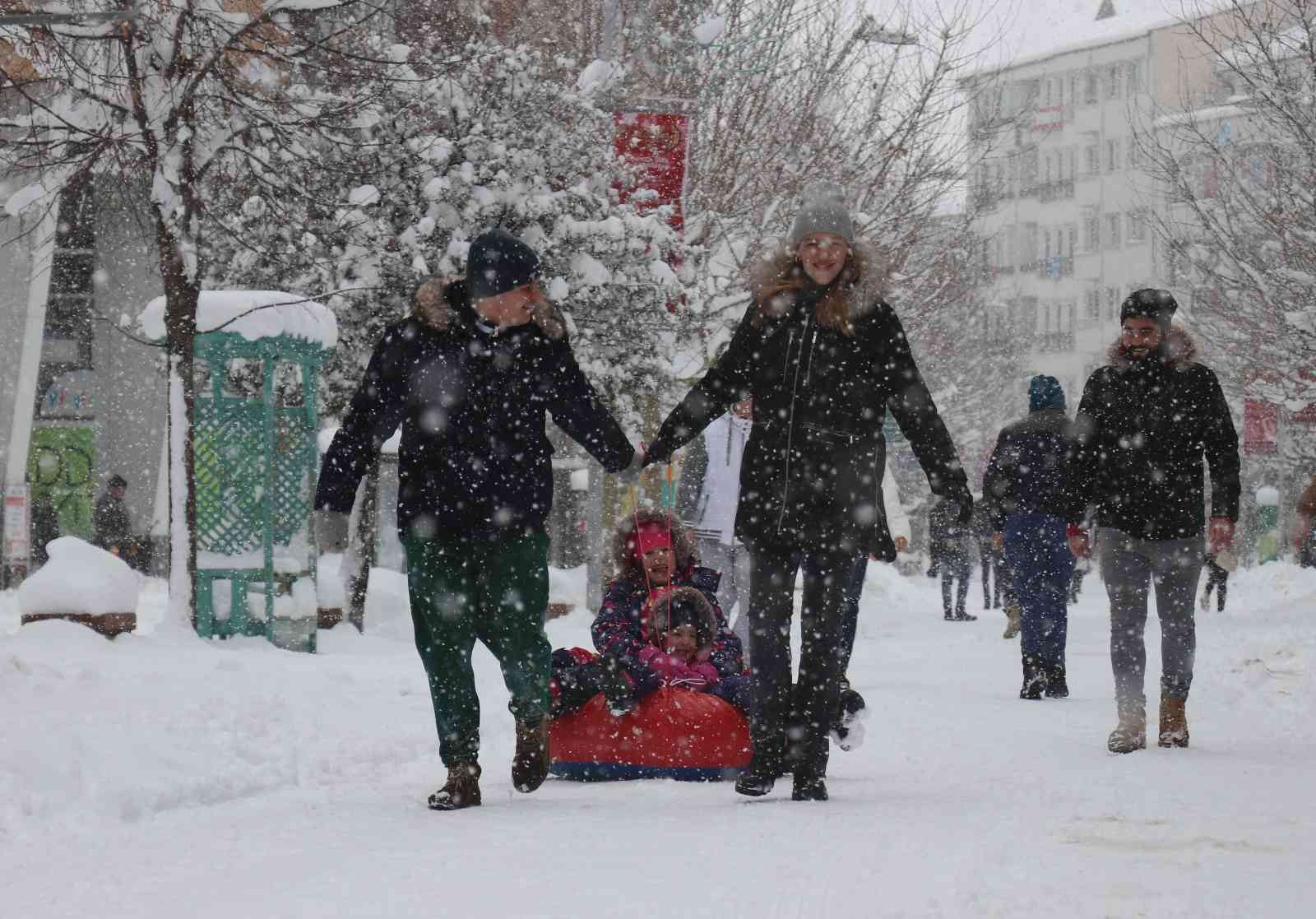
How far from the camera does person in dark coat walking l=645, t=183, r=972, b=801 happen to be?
6.31m

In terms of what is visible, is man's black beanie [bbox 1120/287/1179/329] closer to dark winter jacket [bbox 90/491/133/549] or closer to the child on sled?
the child on sled

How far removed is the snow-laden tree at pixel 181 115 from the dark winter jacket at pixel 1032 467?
4917mm

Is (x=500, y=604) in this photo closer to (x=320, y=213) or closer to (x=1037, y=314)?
(x=320, y=213)

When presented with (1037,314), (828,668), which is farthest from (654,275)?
(1037,314)

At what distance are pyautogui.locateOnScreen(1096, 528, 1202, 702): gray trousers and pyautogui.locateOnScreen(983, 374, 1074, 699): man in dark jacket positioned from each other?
2.97 metres

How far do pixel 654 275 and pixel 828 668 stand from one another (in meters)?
12.8

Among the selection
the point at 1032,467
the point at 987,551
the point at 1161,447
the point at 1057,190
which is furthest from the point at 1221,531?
the point at 1057,190

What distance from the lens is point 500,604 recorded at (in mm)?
6141

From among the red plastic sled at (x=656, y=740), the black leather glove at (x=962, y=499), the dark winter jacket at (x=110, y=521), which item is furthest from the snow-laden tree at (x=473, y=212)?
the black leather glove at (x=962, y=499)

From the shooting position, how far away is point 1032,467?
12.0m

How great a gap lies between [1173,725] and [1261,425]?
25.4 meters

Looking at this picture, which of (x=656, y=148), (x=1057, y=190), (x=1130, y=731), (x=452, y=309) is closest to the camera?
(x=452, y=309)

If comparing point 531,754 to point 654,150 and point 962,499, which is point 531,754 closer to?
point 962,499

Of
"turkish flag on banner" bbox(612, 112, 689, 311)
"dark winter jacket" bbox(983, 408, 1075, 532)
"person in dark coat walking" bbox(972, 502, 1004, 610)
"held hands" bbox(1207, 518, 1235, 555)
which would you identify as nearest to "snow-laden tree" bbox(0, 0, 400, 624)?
"turkish flag on banner" bbox(612, 112, 689, 311)
